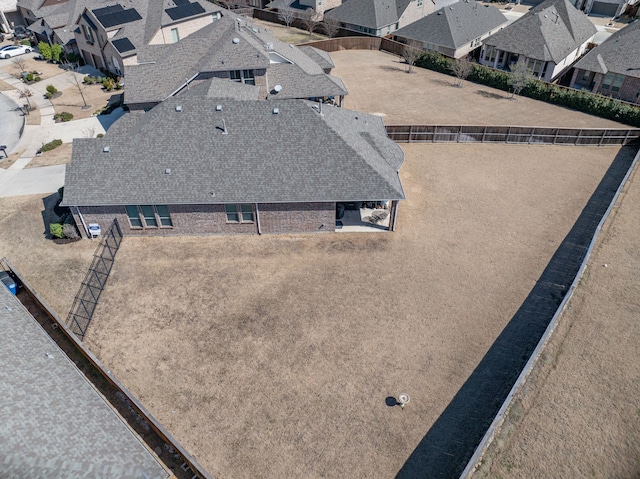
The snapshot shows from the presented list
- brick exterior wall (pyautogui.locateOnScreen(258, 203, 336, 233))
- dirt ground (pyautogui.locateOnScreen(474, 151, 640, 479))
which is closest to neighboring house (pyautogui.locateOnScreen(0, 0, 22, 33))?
brick exterior wall (pyautogui.locateOnScreen(258, 203, 336, 233))

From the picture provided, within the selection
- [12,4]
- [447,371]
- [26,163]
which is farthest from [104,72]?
[447,371]

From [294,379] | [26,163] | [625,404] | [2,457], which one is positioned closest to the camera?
[2,457]

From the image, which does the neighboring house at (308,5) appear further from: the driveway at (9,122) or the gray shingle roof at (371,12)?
the driveway at (9,122)

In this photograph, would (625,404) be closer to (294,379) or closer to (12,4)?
(294,379)

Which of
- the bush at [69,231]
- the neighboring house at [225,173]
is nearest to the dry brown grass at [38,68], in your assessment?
the neighboring house at [225,173]

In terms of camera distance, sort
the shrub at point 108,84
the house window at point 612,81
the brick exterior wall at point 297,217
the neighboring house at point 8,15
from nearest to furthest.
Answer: the brick exterior wall at point 297,217 < the house window at point 612,81 < the shrub at point 108,84 < the neighboring house at point 8,15

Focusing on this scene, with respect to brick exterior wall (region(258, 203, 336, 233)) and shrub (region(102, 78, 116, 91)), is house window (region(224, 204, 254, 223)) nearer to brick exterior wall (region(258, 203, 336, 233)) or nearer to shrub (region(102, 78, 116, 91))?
brick exterior wall (region(258, 203, 336, 233))
